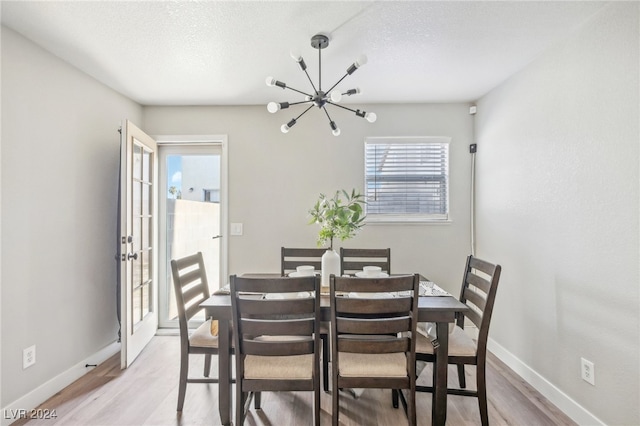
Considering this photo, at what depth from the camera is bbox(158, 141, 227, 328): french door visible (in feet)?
11.3

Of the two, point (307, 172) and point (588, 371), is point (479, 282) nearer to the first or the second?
point (588, 371)

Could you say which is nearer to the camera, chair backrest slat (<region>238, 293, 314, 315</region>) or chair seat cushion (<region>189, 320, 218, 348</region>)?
chair backrest slat (<region>238, 293, 314, 315</region>)

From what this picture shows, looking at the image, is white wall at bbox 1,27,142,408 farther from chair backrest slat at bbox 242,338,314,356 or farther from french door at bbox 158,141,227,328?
chair backrest slat at bbox 242,338,314,356

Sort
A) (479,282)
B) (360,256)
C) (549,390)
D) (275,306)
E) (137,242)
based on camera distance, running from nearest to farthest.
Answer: (275,306)
(479,282)
(549,390)
(360,256)
(137,242)

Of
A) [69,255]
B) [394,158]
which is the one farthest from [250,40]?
[69,255]

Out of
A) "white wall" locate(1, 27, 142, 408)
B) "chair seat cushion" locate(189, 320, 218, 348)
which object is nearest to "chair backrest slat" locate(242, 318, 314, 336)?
"chair seat cushion" locate(189, 320, 218, 348)

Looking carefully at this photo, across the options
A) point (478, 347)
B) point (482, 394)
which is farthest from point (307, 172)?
point (482, 394)

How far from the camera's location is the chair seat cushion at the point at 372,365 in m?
1.69

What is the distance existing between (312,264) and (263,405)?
3.98 feet

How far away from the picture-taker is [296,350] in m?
1.64

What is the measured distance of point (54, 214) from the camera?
7.45 feet

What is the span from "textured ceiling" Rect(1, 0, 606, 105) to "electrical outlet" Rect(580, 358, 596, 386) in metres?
2.06

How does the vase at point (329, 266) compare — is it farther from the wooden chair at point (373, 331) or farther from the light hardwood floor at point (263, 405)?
the light hardwood floor at point (263, 405)

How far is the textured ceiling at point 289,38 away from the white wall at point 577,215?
26 centimetres
